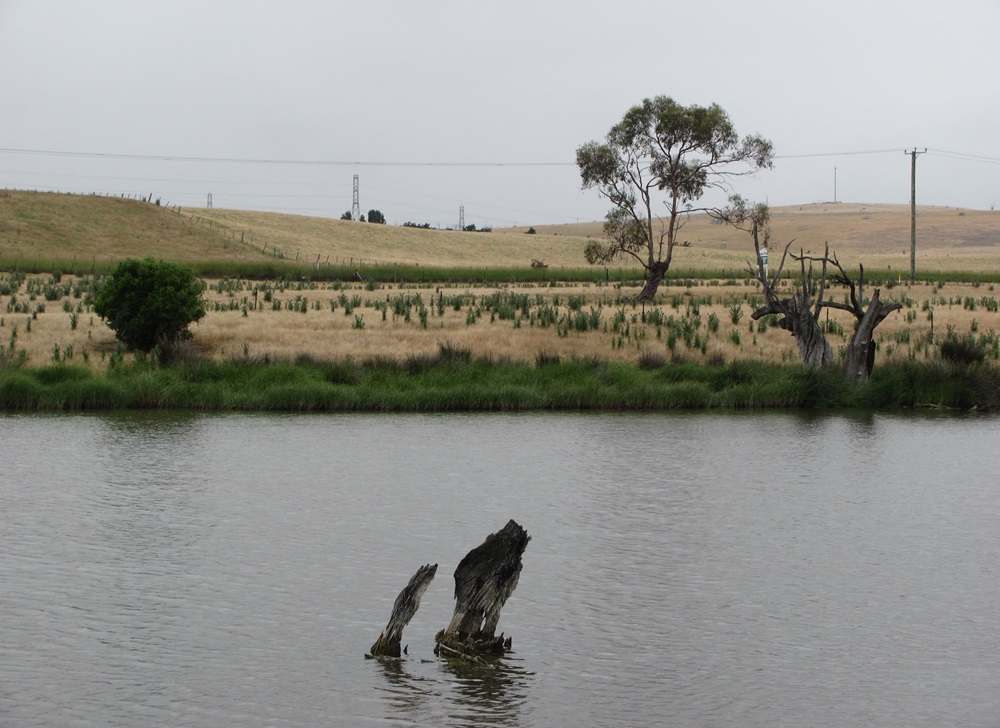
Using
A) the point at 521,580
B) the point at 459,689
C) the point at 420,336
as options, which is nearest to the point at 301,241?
the point at 420,336

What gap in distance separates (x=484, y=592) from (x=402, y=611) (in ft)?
2.41

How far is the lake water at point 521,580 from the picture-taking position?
10.3m

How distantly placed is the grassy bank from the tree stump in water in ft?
66.0

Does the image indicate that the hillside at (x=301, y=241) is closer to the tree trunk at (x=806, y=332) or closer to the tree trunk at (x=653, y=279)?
Answer: the tree trunk at (x=653, y=279)

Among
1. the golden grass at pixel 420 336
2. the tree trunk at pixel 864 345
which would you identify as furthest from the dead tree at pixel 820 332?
the golden grass at pixel 420 336

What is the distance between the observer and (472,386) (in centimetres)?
3259

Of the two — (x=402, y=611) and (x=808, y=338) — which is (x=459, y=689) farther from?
(x=808, y=338)

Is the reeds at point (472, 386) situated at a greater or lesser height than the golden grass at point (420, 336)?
lesser

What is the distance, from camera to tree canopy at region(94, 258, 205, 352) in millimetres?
35906

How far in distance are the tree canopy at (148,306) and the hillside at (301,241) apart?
100 ft

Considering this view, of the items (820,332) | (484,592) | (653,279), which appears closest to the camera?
(484,592)

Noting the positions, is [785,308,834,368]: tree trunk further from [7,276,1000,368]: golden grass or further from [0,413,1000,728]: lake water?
[0,413,1000,728]: lake water

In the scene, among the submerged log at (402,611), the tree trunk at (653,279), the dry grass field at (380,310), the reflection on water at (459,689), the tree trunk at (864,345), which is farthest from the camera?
the tree trunk at (653,279)

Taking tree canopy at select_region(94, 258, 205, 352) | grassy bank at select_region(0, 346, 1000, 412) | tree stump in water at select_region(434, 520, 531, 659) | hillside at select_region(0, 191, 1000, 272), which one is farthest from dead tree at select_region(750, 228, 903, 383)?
hillside at select_region(0, 191, 1000, 272)
